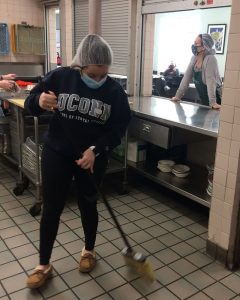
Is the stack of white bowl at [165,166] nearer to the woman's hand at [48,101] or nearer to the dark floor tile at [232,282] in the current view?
the dark floor tile at [232,282]

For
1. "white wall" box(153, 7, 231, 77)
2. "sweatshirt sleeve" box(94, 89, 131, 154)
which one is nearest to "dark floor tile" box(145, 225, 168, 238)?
"sweatshirt sleeve" box(94, 89, 131, 154)

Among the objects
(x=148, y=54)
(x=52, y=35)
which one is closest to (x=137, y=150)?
(x=148, y=54)

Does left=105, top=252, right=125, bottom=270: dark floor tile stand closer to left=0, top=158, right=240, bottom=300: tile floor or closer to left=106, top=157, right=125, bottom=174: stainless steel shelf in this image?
left=0, top=158, right=240, bottom=300: tile floor

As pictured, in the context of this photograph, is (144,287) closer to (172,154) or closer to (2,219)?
(2,219)

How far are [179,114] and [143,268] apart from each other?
1.31 meters

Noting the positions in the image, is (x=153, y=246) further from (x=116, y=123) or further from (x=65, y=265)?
(x=116, y=123)

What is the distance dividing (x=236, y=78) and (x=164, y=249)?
1.13 m

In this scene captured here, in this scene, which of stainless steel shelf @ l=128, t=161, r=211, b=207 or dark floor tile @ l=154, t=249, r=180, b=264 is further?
stainless steel shelf @ l=128, t=161, r=211, b=207

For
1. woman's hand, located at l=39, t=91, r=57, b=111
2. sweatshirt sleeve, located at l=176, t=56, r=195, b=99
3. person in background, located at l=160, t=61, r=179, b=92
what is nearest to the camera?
woman's hand, located at l=39, t=91, r=57, b=111

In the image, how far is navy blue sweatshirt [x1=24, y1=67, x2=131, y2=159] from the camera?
5.21ft

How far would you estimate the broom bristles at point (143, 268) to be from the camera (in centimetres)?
168

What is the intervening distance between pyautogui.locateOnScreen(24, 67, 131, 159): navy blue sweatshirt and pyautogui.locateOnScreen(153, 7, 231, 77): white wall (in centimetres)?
491

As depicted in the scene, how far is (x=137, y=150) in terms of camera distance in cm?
294

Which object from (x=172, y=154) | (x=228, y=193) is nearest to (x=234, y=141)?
(x=228, y=193)
